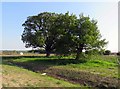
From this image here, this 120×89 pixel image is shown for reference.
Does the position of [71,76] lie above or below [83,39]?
below

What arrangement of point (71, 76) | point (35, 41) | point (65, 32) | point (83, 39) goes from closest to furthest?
point (71, 76) → point (83, 39) → point (65, 32) → point (35, 41)

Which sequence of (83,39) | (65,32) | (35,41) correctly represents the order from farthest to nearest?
1. (35,41)
2. (65,32)
3. (83,39)

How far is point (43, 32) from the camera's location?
2982 inches

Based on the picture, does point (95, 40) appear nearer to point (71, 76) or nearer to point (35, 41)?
point (71, 76)

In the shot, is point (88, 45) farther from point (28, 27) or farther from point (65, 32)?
point (28, 27)

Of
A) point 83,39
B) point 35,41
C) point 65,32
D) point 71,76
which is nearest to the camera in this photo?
point 71,76

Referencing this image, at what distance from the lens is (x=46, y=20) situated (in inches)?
2982

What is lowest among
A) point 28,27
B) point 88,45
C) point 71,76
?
point 71,76

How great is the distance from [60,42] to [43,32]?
2300 centimetres

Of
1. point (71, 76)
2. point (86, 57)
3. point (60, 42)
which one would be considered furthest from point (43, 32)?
point (71, 76)

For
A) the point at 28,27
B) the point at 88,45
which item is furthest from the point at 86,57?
the point at 28,27

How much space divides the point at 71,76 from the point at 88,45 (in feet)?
54.3

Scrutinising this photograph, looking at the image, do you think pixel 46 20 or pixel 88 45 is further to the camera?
pixel 46 20

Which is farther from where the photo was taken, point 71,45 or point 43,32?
point 43,32
